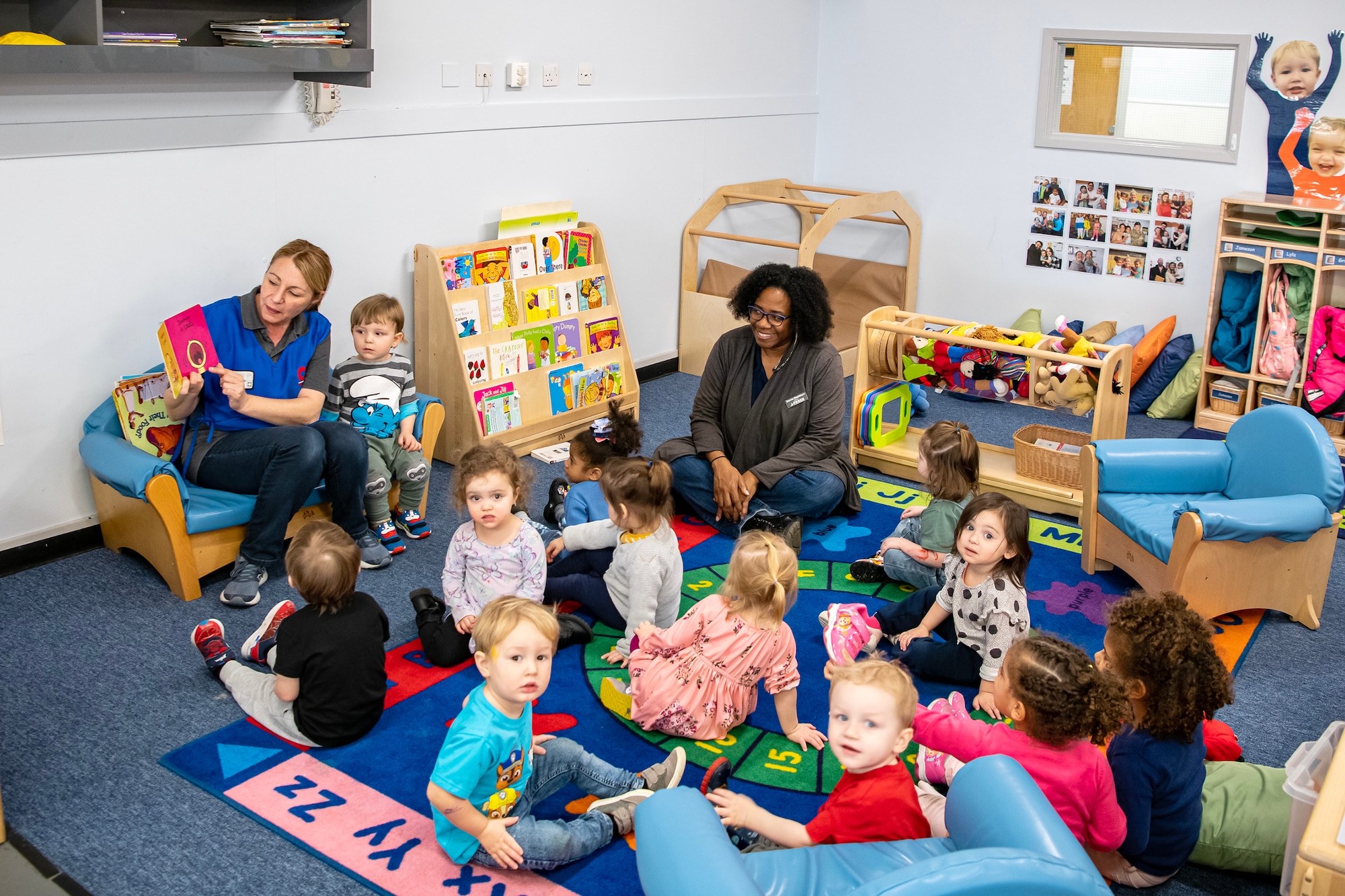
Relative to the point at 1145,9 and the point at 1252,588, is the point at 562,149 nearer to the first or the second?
the point at 1145,9

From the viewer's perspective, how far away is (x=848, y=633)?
137 inches

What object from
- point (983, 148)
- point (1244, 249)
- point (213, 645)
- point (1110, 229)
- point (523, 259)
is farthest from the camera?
point (983, 148)

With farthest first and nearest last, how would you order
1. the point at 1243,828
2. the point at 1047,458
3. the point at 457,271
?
the point at 457,271 < the point at 1047,458 < the point at 1243,828

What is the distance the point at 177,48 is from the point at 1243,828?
372cm

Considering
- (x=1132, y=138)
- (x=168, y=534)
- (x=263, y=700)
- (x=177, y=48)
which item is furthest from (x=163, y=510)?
(x=1132, y=138)

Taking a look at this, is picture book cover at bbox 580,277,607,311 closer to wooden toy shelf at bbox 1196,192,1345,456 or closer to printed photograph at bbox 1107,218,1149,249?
printed photograph at bbox 1107,218,1149,249

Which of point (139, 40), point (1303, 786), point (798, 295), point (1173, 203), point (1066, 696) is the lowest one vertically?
point (1303, 786)

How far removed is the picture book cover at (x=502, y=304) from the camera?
16.5 feet

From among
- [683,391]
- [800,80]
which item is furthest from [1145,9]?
[683,391]

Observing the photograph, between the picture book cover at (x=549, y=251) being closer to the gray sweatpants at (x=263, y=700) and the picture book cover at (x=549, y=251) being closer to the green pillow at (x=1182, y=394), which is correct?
the gray sweatpants at (x=263, y=700)

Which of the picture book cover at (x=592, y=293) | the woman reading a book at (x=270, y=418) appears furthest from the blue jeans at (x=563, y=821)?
the picture book cover at (x=592, y=293)

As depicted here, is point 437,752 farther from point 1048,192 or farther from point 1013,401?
point 1048,192

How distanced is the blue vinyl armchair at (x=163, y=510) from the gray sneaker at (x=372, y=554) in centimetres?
20

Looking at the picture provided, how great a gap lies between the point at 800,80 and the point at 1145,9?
6.48ft
